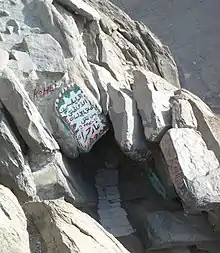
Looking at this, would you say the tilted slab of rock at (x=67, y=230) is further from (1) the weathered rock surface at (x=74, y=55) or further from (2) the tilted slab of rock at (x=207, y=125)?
(2) the tilted slab of rock at (x=207, y=125)

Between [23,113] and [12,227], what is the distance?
7.77 feet

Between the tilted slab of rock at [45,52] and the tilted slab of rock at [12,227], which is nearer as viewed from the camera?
the tilted slab of rock at [12,227]

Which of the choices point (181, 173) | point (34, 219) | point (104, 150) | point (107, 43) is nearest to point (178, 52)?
point (107, 43)

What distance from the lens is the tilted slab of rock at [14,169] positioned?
5.98 meters

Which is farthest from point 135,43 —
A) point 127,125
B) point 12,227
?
point 12,227

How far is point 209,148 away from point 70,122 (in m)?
1.65

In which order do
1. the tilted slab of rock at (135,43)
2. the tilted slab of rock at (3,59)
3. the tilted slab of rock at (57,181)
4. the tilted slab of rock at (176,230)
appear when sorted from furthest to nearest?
the tilted slab of rock at (135,43)
the tilted slab of rock at (3,59)
the tilted slab of rock at (176,230)
the tilted slab of rock at (57,181)

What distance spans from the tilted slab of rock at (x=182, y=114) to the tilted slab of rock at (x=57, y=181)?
132cm

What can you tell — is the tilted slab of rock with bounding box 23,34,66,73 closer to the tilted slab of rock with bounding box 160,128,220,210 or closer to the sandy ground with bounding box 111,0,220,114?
the tilted slab of rock with bounding box 160,128,220,210

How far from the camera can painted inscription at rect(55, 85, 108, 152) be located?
6539 mm

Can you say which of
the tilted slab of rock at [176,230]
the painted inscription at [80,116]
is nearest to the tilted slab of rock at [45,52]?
the painted inscription at [80,116]

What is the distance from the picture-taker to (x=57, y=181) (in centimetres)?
626

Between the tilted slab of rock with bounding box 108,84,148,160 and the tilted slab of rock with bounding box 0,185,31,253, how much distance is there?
247 centimetres

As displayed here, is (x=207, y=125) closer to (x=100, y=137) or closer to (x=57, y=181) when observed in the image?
(x=100, y=137)
